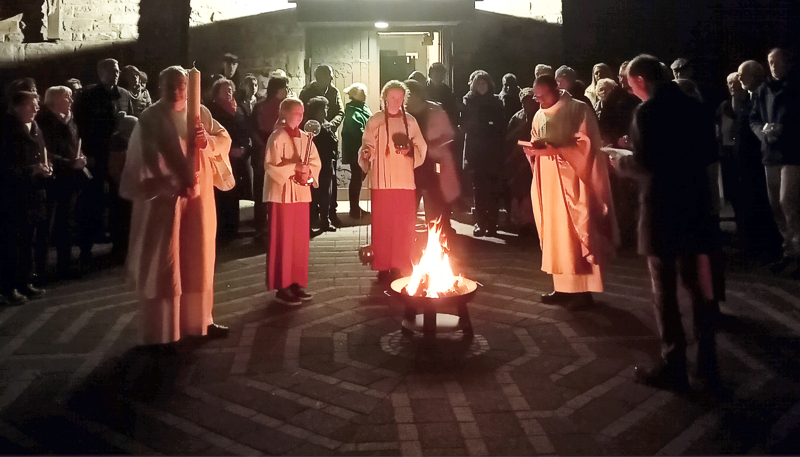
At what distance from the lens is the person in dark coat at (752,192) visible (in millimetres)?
7941

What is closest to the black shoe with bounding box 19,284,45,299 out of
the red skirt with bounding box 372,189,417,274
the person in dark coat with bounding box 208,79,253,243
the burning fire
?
the person in dark coat with bounding box 208,79,253,243

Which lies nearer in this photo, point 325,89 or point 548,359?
point 548,359

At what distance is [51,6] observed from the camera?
39.2 ft

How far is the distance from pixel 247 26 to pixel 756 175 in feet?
29.0

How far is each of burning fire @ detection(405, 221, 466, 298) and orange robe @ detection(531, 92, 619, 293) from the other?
1191 millimetres

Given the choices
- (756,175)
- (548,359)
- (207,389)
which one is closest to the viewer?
(207,389)

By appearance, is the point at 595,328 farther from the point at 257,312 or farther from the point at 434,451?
the point at 257,312

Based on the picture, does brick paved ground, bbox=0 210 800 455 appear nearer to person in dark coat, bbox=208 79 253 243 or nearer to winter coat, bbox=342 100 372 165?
person in dark coat, bbox=208 79 253 243

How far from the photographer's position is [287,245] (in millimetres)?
6027

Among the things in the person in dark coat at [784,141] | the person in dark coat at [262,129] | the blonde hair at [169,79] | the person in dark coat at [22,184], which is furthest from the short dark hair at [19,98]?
the person in dark coat at [784,141]

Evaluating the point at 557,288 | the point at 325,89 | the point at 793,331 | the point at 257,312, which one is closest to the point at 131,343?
the point at 257,312

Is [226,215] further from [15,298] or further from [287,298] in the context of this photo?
[287,298]

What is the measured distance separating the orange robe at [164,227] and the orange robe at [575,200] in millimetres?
2964

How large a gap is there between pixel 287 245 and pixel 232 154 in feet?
11.5
